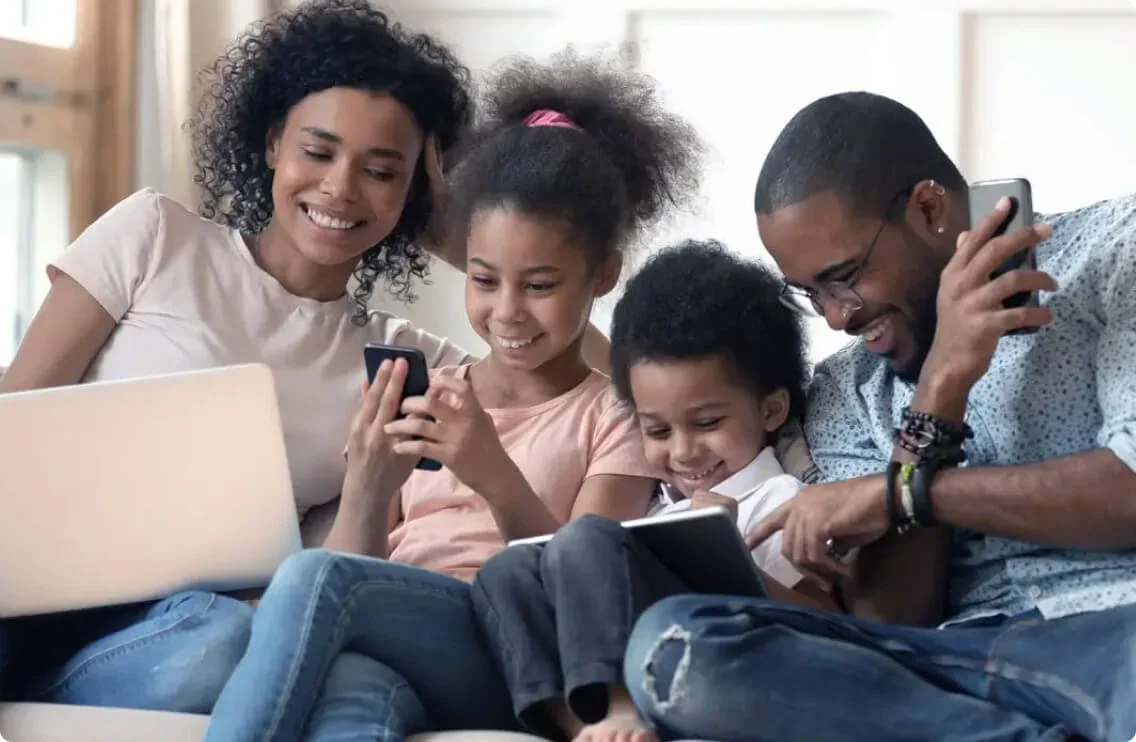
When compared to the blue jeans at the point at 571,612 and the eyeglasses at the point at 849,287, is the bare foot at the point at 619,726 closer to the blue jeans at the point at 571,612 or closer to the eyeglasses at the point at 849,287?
the blue jeans at the point at 571,612

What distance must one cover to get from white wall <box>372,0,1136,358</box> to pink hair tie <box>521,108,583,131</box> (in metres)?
0.71

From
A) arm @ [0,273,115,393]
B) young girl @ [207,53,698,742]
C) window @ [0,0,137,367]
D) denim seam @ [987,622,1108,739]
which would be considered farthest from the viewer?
window @ [0,0,137,367]

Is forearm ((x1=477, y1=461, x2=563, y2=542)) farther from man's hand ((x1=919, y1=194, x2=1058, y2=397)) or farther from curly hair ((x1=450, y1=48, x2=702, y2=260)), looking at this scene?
man's hand ((x1=919, y1=194, x2=1058, y2=397))

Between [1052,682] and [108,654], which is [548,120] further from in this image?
[1052,682]

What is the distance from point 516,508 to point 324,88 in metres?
0.69

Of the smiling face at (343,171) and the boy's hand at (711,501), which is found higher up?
the smiling face at (343,171)

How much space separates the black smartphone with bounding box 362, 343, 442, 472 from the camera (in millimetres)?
1646

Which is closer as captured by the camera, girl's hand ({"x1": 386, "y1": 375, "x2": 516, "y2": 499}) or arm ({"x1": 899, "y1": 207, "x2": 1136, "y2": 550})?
arm ({"x1": 899, "y1": 207, "x2": 1136, "y2": 550})

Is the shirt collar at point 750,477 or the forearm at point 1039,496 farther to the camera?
the shirt collar at point 750,477

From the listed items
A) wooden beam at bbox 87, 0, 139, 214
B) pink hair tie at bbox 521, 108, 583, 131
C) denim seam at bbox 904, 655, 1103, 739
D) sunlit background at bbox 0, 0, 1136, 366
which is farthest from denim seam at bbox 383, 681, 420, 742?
wooden beam at bbox 87, 0, 139, 214

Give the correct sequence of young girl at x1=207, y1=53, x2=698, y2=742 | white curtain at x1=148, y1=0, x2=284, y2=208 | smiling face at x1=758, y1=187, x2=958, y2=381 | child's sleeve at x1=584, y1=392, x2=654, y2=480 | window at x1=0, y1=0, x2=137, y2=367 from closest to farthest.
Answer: young girl at x1=207, y1=53, x2=698, y2=742
smiling face at x1=758, y1=187, x2=958, y2=381
child's sleeve at x1=584, y1=392, x2=654, y2=480
window at x1=0, y1=0, x2=137, y2=367
white curtain at x1=148, y1=0, x2=284, y2=208

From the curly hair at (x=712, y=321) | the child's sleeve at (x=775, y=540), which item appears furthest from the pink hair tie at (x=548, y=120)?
the child's sleeve at (x=775, y=540)

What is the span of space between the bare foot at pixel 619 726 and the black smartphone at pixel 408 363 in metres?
0.44

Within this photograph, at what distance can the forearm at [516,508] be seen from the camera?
1642 mm
